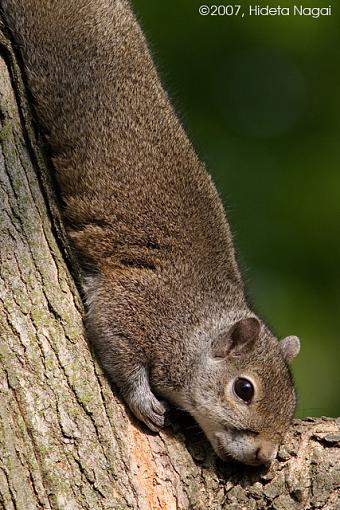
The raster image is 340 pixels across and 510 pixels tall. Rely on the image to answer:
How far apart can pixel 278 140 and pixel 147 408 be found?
18.3 ft

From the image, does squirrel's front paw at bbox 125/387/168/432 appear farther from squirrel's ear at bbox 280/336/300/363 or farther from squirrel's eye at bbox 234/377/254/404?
squirrel's ear at bbox 280/336/300/363

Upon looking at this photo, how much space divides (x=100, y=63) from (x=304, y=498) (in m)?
2.81

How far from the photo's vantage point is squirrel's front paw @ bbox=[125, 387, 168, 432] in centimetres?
452

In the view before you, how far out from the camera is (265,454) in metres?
4.62

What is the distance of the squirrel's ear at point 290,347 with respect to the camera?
5543 millimetres

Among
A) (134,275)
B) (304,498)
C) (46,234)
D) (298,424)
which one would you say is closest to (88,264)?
(134,275)

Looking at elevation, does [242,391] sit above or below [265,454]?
above

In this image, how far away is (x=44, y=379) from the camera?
4.21 m

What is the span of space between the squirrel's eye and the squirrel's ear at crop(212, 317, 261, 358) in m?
0.17

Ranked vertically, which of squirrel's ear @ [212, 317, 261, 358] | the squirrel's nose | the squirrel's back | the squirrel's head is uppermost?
the squirrel's back

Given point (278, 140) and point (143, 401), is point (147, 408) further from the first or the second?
point (278, 140)

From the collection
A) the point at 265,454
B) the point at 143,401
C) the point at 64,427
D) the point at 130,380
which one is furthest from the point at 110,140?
the point at 265,454

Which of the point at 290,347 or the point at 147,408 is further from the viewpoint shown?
the point at 290,347

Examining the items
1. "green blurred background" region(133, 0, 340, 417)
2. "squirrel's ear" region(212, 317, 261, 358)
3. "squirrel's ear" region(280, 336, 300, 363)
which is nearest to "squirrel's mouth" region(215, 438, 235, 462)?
"squirrel's ear" region(212, 317, 261, 358)
